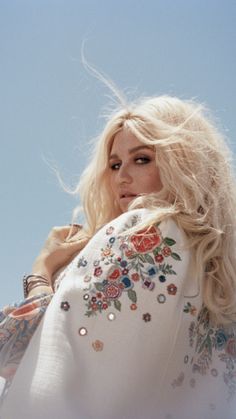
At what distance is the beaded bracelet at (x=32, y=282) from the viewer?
8.38 ft

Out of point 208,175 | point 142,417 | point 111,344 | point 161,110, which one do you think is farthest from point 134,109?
point 142,417

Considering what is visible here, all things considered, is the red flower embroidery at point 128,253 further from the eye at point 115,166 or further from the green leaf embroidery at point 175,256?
the eye at point 115,166

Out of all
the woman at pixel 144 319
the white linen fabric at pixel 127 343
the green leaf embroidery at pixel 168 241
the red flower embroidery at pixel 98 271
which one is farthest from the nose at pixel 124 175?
the red flower embroidery at pixel 98 271

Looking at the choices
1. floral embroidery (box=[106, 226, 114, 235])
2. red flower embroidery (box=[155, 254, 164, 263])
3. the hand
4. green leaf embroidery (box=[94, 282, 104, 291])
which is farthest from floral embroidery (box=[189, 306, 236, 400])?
the hand

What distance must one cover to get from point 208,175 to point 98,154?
2.43ft

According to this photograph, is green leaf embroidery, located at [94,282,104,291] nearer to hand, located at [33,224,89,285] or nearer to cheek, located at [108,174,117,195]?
hand, located at [33,224,89,285]

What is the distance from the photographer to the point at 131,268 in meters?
2.03

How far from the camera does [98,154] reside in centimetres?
312

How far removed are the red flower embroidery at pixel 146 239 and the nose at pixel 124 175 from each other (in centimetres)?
63

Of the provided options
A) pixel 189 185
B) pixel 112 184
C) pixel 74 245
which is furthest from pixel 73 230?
pixel 189 185

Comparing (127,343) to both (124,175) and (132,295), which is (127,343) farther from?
(124,175)

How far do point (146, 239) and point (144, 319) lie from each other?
1.03 feet

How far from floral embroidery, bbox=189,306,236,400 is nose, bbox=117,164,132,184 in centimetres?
81

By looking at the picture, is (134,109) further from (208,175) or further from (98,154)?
(208,175)
